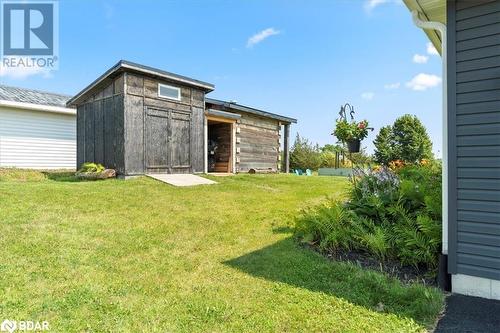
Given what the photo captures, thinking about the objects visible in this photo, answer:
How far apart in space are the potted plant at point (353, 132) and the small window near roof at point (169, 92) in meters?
6.03

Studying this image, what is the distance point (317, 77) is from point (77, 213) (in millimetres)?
9079

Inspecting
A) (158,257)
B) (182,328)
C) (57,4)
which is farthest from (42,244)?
(57,4)

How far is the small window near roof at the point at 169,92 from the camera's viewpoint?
9.81 metres

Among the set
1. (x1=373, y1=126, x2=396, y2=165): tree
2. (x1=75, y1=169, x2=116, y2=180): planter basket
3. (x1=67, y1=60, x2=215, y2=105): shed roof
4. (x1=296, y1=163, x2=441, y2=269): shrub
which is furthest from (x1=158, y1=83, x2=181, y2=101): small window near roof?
(x1=373, y1=126, x2=396, y2=165): tree

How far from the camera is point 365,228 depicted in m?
3.96

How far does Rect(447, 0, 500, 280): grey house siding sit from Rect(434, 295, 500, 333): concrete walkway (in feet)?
0.78

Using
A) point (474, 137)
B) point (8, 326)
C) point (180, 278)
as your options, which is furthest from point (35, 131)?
point (474, 137)

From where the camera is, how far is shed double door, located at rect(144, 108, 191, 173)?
9516mm

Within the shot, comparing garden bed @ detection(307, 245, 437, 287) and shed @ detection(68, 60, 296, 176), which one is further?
shed @ detection(68, 60, 296, 176)

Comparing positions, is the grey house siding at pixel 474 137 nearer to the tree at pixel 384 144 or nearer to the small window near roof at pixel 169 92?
the small window near roof at pixel 169 92

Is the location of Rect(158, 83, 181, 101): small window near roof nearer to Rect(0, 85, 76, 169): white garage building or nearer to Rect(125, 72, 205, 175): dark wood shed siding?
Rect(125, 72, 205, 175): dark wood shed siding

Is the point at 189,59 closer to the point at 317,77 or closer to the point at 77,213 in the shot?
the point at 317,77

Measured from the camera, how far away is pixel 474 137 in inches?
110

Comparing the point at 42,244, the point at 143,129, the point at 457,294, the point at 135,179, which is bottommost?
the point at 457,294
